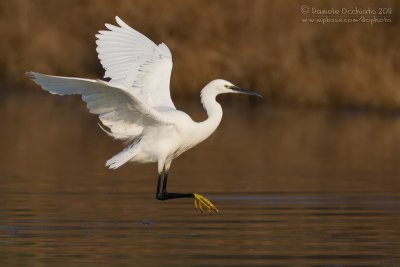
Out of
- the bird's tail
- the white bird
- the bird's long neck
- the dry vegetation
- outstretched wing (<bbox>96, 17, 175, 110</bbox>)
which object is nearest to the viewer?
the white bird

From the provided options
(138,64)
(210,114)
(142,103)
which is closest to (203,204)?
(210,114)

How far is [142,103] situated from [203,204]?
3.77 feet

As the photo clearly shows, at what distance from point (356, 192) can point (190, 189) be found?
1.65m

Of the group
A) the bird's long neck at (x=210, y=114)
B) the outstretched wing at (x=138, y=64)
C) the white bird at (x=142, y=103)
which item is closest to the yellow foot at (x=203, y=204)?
the white bird at (x=142, y=103)

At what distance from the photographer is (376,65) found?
837 inches

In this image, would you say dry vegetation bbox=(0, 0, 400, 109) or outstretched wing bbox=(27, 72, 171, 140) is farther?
dry vegetation bbox=(0, 0, 400, 109)

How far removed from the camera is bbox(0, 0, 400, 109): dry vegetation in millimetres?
21531

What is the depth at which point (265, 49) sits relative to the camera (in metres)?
22.4

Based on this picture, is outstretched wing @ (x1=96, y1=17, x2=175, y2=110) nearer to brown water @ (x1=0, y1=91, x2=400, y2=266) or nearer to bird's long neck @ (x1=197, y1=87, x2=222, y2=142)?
bird's long neck @ (x1=197, y1=87, x2=222, y2=142)

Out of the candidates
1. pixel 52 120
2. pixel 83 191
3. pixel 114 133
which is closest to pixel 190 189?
pixel 83 191

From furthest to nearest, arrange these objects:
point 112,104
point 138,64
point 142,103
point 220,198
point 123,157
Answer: point 220,198, point 138,64, point 123,157, point 112,104, point 142,103

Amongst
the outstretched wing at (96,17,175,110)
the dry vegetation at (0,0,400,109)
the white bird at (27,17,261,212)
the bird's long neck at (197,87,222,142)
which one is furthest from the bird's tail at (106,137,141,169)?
the dry vegetation at (0,0,400,109)

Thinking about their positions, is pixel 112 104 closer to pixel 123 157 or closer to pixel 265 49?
pixel 123 157

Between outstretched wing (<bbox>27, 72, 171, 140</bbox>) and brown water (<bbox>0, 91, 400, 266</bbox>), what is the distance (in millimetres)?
750
